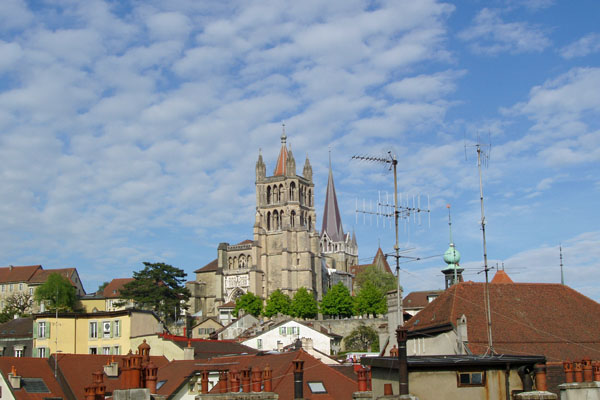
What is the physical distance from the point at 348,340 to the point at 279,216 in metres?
54.5

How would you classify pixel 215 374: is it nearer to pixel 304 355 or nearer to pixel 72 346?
pixel 304 355

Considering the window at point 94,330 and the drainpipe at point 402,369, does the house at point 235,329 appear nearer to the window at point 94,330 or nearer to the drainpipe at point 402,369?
the window at point 94,330

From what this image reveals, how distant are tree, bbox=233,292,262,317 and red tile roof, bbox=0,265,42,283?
34354 mm

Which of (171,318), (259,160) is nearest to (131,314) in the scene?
(171,318)

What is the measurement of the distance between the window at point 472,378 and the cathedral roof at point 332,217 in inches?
6698

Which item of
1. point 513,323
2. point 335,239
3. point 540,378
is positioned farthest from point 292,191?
point 540,378

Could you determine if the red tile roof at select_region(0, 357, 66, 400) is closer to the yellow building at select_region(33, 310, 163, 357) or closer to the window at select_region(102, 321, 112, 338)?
the yellow building at select_region(33, 310, 163, 357)

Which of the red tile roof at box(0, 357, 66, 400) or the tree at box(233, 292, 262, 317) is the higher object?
the tree at box(233, 292, 262, 317)

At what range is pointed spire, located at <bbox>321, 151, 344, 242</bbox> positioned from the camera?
623 ft

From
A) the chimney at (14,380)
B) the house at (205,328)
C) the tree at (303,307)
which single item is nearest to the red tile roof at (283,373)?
the chimney at (14,380)

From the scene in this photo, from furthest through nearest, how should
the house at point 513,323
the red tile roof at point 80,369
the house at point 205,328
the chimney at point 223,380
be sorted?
the house at point 205,328, the red tile roof at point 80,369, the house at point 513,323, the chimney at point 223,380

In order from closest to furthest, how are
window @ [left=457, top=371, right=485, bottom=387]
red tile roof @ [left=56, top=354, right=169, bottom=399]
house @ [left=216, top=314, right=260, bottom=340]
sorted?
window @ [left=457, top=371, right=485, bottom=387] < red tile roof @ [left=56, top=354, right=169, bottom=399] < house @ [left=216, top=314, right=260, bottom=340]

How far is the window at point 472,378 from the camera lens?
18188 millimetres

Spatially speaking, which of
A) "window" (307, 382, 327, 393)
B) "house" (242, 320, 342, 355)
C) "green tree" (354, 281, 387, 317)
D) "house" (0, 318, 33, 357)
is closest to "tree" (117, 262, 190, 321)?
"green tree" (354, 281, 387, 317)
